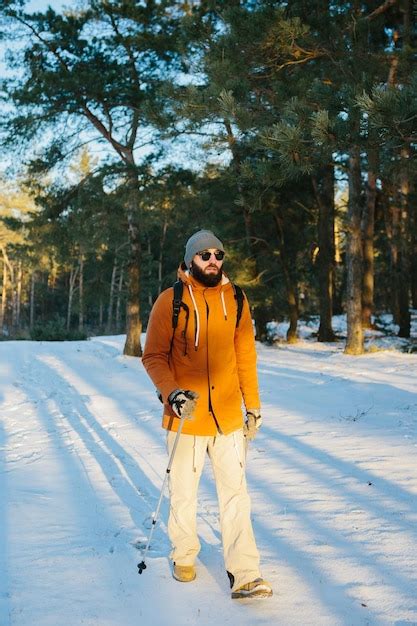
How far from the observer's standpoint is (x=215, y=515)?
181 inches

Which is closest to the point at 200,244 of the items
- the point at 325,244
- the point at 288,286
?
the point at 325,244

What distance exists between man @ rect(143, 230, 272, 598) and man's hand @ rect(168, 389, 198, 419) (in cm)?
9

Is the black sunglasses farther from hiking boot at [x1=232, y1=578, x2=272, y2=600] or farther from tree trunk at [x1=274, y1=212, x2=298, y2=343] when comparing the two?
tree trunk at [x1=274, y1=212, x2=298, y2=343]

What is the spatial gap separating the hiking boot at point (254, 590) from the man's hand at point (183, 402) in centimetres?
101

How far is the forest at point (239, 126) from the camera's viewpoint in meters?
7.96

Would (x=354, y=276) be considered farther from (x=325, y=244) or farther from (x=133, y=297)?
(x=133, y=297)

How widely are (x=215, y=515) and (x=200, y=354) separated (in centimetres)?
184

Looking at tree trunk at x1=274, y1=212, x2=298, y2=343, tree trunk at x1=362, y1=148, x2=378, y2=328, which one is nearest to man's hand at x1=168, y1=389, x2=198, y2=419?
tree trunk at x1=274, y1=212, x2=298, y2=343

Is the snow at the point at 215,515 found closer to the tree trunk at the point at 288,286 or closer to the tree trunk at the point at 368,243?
the tree trunk at the point at 288,286

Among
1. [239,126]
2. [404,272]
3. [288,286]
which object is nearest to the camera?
[239,126]

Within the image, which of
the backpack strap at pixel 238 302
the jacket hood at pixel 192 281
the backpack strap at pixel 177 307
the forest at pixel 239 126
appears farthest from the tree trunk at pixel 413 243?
the backpack strap at pixel 177 307

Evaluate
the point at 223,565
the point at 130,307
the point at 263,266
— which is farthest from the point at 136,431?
the point at 263,266

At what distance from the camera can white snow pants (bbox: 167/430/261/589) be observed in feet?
11.0

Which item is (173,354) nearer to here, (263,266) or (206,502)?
(206,502)
